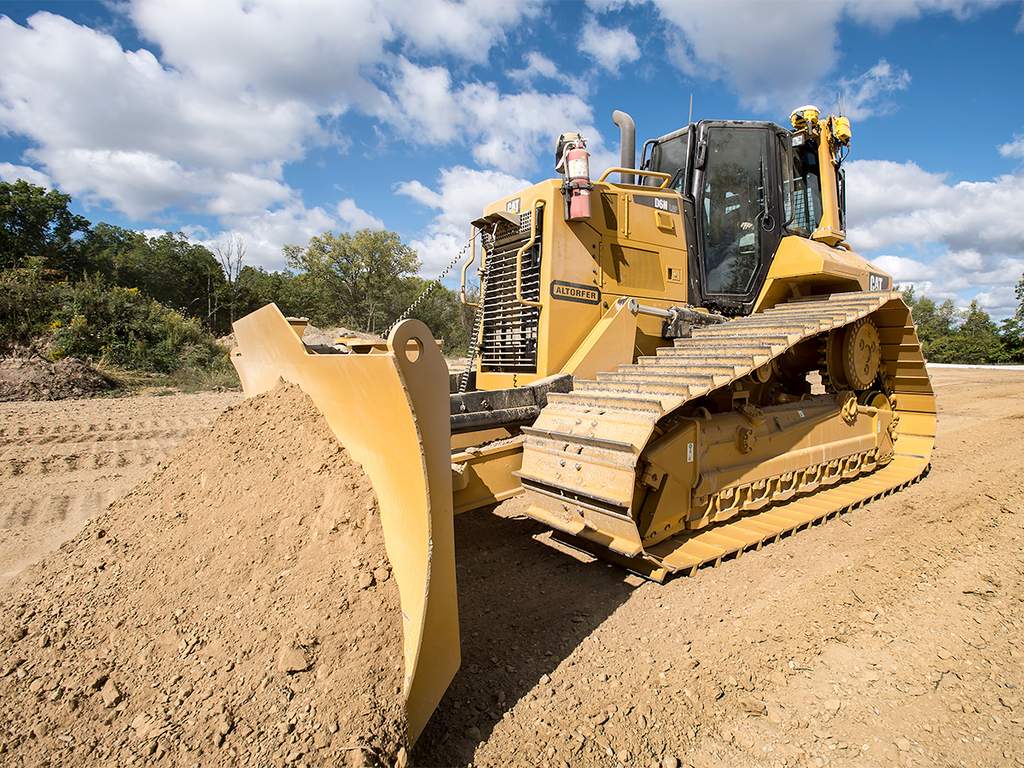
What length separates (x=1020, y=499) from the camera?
509cm

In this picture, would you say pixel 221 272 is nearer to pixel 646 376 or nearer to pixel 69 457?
pixel 69 457

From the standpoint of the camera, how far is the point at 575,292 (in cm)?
443

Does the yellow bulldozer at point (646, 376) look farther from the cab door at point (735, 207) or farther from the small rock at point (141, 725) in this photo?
the small rock at point (141, 725)

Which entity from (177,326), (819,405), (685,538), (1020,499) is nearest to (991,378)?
(1020,499)

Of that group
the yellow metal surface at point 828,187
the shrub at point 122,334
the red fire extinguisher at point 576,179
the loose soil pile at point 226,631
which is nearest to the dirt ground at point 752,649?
the loose soil pile at point 226,631

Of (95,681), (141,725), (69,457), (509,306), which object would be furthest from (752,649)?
(69,457)

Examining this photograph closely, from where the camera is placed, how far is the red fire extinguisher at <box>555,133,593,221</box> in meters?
4.17

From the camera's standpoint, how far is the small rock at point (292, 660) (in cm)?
206

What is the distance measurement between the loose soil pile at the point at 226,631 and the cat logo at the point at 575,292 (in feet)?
6.72

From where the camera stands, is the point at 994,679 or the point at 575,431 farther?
the point at 575,431

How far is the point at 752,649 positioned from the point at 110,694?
9.07ft

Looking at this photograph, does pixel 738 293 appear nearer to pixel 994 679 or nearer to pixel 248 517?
pixel 994 679

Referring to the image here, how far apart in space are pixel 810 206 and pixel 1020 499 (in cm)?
340

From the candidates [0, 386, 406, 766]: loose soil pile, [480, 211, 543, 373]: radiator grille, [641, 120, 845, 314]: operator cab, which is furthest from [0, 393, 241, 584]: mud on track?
[641, 120, 845, 314]: operator cab
